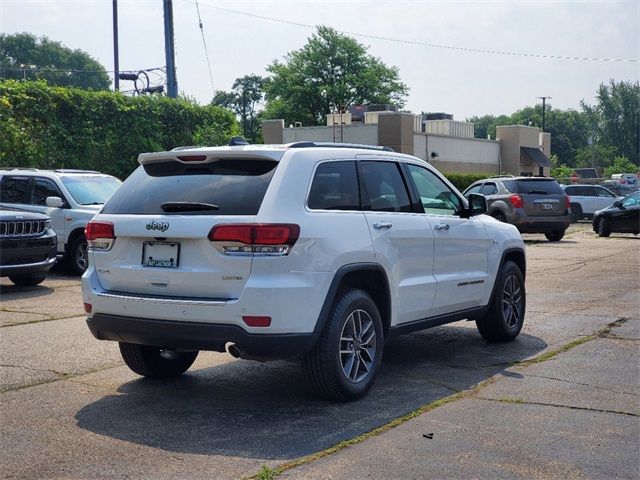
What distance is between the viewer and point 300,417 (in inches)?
235

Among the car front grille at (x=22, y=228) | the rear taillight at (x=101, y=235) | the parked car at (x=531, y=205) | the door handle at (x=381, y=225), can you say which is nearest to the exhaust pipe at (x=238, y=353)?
the rear taillight at (x=101, y=235)

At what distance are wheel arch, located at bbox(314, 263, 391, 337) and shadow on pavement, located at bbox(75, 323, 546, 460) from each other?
1.98ft

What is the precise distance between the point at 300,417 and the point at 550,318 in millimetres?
5192

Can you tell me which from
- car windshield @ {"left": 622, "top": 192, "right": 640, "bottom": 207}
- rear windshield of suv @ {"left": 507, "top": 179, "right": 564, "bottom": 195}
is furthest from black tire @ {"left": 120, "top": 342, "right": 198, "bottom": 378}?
car windshield @ {"left": 622, "top": 192, "right": 640, "bottom": 207}

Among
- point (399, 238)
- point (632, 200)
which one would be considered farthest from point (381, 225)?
point (632, 200)

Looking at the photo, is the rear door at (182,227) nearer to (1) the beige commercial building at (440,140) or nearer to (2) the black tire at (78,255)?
(2) the black tire at (78,255)

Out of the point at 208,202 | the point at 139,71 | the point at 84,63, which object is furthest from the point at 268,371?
the point at 84,63

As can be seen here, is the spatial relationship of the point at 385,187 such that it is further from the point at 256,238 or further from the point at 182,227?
the point at 182,227

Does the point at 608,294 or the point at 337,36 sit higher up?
the point at 337,36

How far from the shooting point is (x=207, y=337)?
583 cm

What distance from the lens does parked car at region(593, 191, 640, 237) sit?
83.8 ft

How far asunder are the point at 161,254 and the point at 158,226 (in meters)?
0.19

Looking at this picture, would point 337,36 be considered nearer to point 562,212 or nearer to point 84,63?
point 84,63

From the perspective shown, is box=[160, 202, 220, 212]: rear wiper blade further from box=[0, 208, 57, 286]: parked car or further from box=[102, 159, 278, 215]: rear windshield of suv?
box=[0, 208, 57, 286]: parked car
